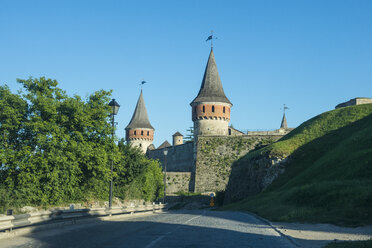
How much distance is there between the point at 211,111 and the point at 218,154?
23.8ft

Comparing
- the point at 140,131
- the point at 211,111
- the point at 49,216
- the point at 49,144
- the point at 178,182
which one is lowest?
the point at 49,216

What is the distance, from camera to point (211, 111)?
67.4 m

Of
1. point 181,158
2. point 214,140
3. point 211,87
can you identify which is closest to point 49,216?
point 214,140

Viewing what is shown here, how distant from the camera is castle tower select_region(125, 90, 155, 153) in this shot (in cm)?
9469

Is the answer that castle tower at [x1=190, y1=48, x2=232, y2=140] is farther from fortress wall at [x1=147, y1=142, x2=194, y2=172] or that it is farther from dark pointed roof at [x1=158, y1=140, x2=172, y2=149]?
dark pointed roof at [x1=158, y1=140, x2=172, y2=149]

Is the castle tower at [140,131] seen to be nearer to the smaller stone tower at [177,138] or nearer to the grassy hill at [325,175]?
the smaller stone tower at [177,138]

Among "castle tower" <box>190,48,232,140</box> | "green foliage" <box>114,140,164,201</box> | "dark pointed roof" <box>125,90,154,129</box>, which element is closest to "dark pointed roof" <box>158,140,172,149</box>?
"dark pointed roof" <box>125,90,154,129</box>

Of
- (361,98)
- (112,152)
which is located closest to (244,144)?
(361,98)

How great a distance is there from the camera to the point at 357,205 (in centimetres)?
1739

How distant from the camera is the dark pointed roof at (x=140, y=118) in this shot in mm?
95662

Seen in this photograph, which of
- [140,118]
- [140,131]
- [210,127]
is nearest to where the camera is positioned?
[210,127]

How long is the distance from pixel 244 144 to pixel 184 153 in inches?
507

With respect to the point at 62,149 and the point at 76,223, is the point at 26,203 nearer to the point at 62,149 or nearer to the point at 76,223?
the point at 62,149

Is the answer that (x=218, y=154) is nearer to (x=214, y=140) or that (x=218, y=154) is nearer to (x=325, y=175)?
(x=214, y=140)
